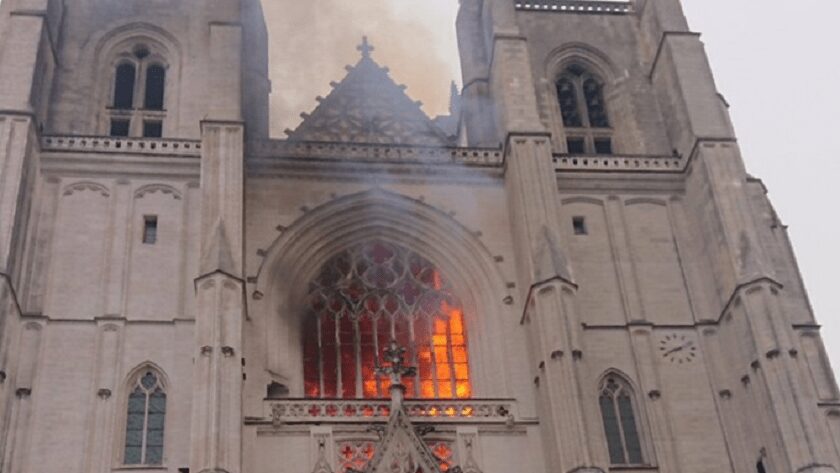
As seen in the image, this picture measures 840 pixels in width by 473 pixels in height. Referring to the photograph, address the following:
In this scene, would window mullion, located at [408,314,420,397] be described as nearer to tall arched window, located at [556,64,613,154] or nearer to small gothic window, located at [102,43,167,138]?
tall arched window, located at [556,64,613,154]

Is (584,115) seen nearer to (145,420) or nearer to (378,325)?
(378,325)

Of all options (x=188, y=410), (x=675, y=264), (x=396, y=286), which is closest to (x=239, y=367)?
(x=188, y=410)

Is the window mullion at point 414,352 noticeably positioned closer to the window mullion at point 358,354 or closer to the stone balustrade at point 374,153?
the window mullion at point 358,354

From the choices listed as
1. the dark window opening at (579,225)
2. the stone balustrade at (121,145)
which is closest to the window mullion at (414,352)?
the dark window opening at (579,225)

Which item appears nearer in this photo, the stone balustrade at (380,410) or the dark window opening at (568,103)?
the stone balustrade at (380,410)

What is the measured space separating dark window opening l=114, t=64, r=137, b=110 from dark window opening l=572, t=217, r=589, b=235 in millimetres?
10879

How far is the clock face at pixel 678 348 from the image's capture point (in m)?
24.8

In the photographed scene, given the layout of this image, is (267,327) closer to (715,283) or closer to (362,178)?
(362,178)

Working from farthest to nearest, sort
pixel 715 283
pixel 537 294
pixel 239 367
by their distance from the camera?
pixel 715 283 → pixel 537 294 → pixel 239 367

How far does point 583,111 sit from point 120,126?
1150cm

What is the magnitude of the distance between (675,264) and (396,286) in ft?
20.4

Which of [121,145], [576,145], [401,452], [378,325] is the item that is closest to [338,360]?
[378,325]

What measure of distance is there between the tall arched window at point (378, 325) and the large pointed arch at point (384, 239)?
271 mm

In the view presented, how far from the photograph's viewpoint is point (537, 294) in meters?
23.9
